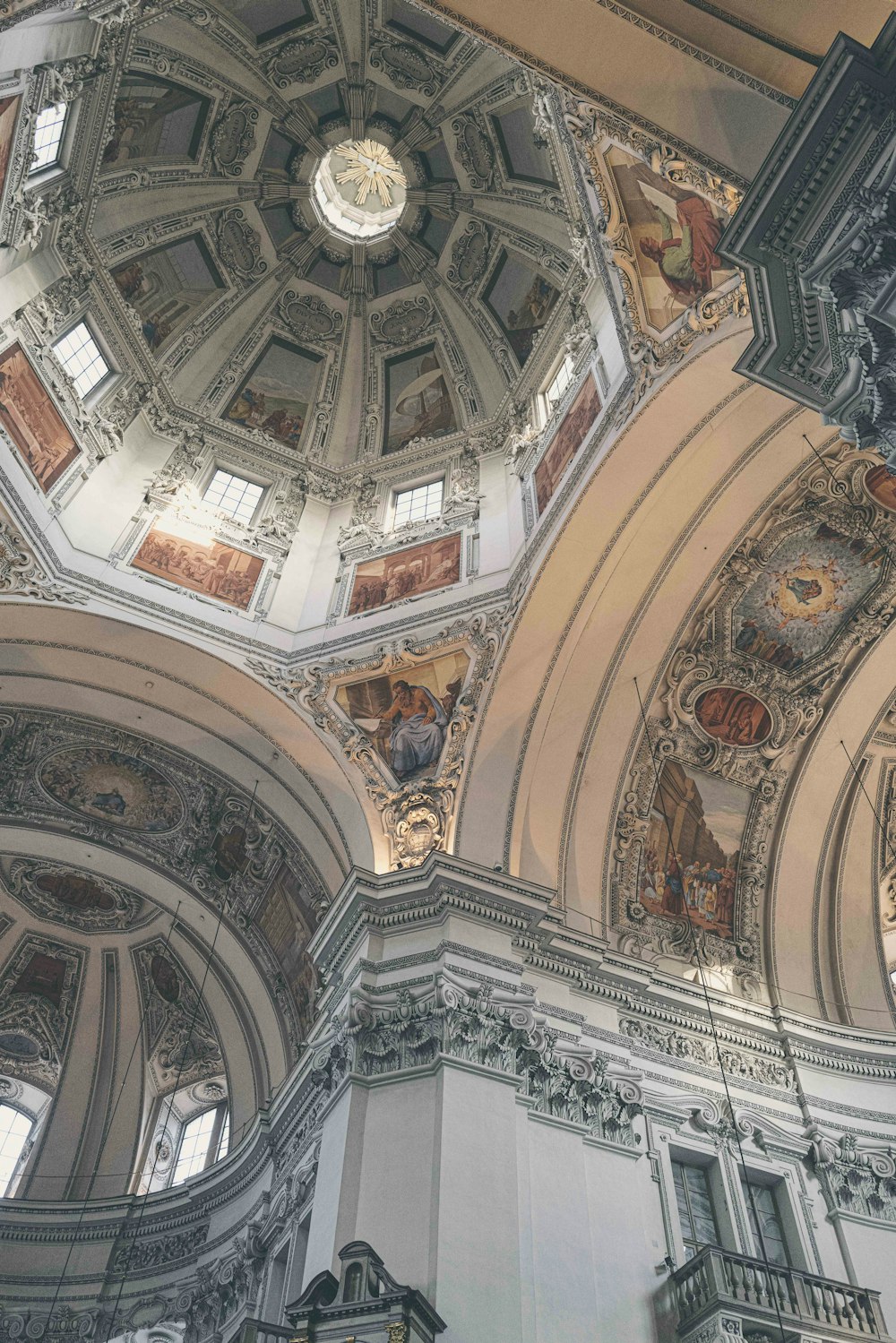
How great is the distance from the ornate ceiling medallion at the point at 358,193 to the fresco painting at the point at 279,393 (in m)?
2.43

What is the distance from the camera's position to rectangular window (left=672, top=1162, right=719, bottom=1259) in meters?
12.3

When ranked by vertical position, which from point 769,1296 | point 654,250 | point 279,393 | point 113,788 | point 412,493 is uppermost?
point 279,393

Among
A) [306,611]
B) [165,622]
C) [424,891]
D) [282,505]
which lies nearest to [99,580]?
[165,622]

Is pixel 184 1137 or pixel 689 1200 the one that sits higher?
pixel 184 1137

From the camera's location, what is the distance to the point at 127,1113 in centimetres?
1947

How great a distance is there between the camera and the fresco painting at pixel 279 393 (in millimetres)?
20578

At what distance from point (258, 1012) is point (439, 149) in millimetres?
14768

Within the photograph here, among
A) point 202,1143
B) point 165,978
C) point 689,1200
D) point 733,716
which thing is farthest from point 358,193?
point 689,1200

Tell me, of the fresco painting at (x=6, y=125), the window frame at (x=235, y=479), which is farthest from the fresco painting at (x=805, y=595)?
the fresco painting at (x=6, y=125)

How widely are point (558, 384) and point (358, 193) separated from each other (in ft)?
21.8

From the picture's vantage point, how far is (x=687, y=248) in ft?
43.4

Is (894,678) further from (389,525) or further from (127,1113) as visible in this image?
(127,1113)

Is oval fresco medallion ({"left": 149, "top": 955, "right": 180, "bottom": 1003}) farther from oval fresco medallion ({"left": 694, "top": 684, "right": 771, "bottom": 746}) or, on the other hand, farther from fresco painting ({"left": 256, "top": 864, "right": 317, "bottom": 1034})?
oval fresco medallion ({"left": 694, "top": 684, "right": 771, "bottom": 746})

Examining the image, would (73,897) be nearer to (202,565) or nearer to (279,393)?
(202,565)
